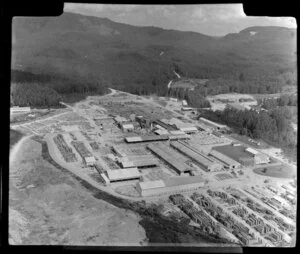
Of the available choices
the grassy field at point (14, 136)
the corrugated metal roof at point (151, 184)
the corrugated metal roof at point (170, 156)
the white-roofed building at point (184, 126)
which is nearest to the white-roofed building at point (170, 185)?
the corrugated metal roof at point (151, 184)

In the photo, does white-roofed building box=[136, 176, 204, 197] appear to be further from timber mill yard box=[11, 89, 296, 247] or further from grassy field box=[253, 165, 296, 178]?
grassy field box=[253, 165, 296, 178]

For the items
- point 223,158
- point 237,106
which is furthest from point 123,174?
point 237,106

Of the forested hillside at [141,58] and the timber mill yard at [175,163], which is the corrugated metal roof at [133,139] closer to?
the timber mill yard at [175,163]

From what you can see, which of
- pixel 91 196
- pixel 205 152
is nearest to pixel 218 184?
pixel 205 152

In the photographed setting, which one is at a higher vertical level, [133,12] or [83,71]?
[133,12]

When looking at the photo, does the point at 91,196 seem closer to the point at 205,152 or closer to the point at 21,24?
the point at 205,152

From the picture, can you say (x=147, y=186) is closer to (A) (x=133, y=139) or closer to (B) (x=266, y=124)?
(A) (x=133, y=139)
